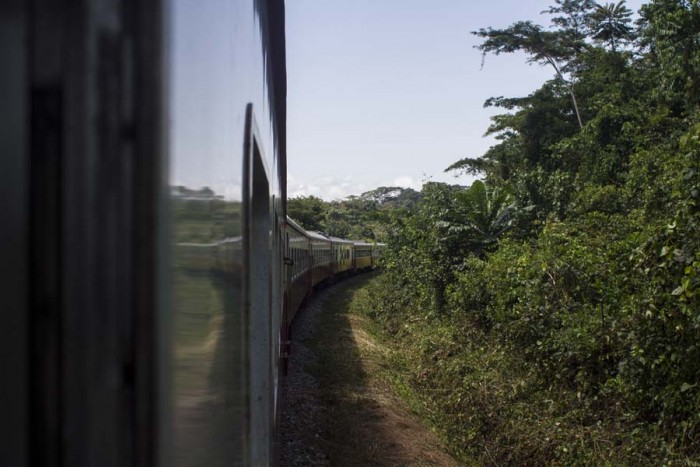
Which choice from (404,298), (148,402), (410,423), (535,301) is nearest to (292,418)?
(410,423)

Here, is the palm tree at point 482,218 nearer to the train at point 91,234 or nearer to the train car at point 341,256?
the train car at point 341,256

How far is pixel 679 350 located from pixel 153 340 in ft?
23.0

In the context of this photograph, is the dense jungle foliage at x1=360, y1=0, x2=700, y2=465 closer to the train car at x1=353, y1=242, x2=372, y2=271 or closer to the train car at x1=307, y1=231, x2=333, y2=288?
the train car at x1=307, y1=231, x2=333, y2=288

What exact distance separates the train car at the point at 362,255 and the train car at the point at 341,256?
1023 mm

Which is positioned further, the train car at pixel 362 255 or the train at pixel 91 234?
the train car at pixel 362 255

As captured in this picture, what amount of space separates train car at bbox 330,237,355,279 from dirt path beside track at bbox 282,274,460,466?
10.0 m

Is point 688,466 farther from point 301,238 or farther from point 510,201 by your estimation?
point 510,201

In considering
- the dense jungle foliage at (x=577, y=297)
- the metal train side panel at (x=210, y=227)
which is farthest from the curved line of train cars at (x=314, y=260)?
the metal train side panel at (x=210, y=227)

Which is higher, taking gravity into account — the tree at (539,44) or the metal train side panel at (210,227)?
the tree at (539,44)

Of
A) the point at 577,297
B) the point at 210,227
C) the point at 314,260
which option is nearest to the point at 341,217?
the point at 314,260

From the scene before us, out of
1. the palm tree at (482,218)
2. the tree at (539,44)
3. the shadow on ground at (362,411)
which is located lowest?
the shadow on ground at (362,411)

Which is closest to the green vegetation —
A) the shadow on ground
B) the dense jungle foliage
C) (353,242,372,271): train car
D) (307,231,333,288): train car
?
(353,242,372,271): train car

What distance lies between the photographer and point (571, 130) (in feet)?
87.9

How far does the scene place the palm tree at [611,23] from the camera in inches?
1147
